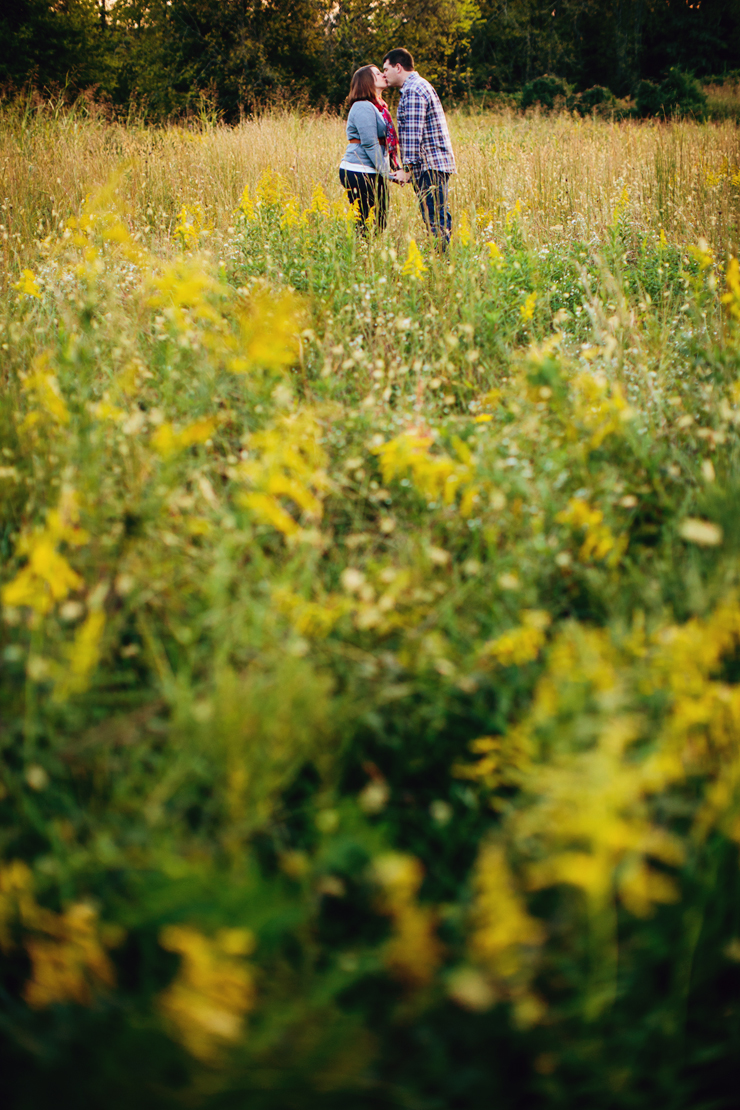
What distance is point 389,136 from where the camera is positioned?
17.2 ft

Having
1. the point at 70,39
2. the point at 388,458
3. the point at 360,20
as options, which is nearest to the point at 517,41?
the point at 360,20

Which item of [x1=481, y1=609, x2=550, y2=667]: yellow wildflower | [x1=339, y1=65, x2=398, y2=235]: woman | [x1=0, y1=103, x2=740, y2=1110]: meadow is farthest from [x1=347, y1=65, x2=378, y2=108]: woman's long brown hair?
[x1=481, y1=609, x2=550, y2=667]: yellow wildflower

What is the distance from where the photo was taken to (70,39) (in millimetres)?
16672

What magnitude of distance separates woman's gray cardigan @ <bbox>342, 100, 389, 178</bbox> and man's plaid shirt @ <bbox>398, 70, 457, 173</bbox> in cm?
20

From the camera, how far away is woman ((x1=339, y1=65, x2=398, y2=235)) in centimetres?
495

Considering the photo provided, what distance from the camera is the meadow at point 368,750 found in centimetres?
93

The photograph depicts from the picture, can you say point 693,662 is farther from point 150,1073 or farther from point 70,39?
point 70,39

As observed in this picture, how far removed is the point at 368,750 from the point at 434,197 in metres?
4.89

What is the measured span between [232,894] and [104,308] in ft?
11.9

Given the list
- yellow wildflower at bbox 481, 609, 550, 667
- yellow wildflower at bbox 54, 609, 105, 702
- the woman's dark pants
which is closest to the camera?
yellow wildflower at bbox 54, 609, 105, 702

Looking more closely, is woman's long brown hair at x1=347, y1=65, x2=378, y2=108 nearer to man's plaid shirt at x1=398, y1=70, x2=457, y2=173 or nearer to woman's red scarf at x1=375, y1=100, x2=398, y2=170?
woman's red scarf at x1=375, y1=100, x2=398, y2=170

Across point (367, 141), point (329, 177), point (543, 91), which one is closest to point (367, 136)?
point (367, 141)

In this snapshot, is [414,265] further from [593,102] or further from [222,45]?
[222,45]

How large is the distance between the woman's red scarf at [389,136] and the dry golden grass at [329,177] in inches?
14.0
